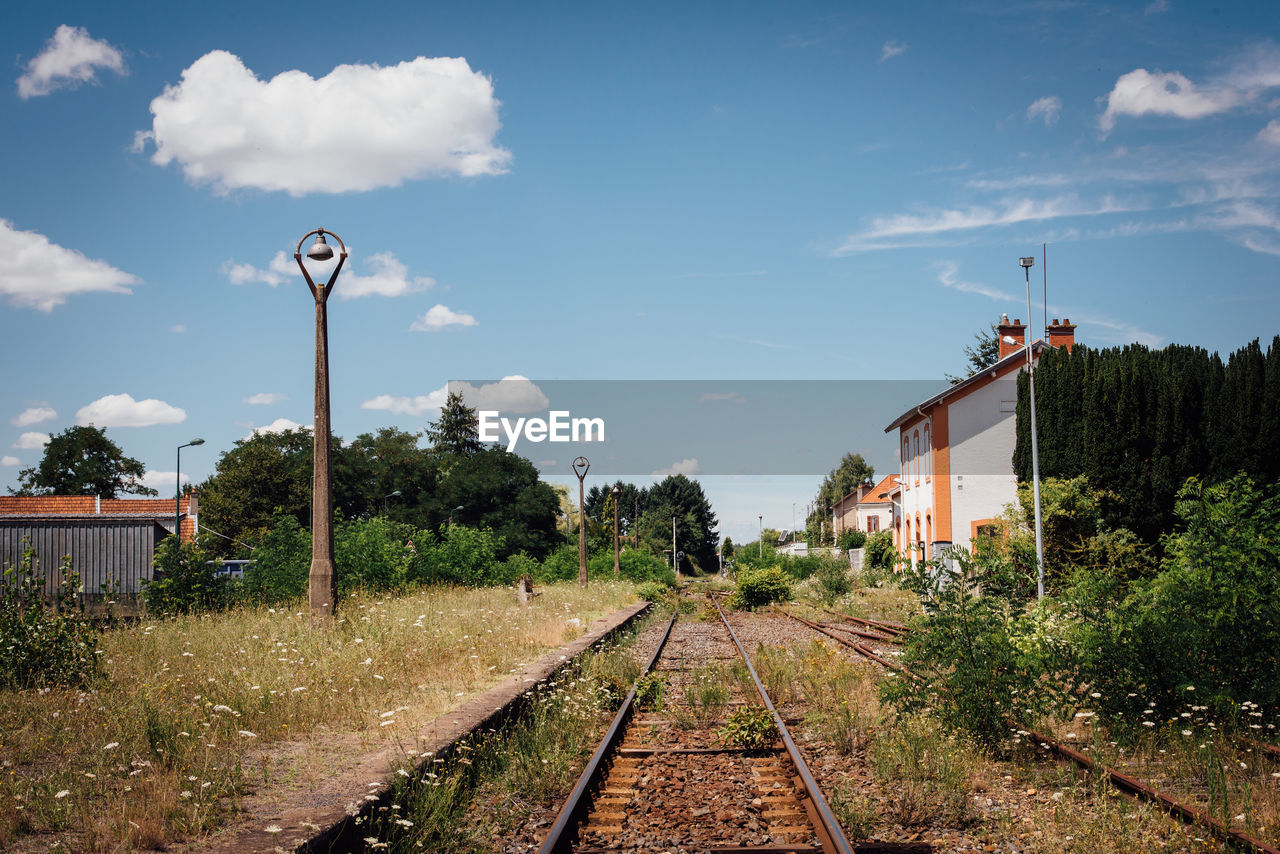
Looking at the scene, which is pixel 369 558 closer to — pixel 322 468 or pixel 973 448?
pixel 322 468

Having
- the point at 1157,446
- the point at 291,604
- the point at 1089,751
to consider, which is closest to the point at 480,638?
the point at 291,604

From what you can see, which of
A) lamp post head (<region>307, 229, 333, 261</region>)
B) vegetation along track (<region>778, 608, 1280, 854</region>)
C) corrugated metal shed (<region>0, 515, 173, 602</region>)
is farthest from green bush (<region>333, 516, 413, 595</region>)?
vegetation along track (<region>778, 608, 1280, 854</region>)

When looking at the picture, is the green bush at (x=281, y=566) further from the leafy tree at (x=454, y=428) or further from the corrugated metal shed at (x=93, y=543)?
the leafy tree at (x=454, y=428)

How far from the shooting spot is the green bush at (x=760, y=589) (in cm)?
3159

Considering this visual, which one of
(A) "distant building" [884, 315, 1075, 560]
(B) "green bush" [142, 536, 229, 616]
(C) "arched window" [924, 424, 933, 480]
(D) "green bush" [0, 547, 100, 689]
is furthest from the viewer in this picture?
(C) "arched window" [924, 424, 933, 480]

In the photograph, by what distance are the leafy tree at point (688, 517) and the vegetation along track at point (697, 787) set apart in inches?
3672

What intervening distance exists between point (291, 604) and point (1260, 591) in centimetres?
1460

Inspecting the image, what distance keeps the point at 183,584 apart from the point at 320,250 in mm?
6759

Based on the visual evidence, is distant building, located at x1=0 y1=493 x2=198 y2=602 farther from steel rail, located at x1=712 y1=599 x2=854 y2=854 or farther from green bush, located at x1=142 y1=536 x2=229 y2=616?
steel rail, located at x1=712 y1=599 x2=854 y2=854

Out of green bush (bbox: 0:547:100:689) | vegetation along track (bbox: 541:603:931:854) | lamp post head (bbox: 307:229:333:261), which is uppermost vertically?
lamp post head (bbox: 307:229:333:261)

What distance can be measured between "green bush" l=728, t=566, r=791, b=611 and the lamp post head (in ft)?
75.4

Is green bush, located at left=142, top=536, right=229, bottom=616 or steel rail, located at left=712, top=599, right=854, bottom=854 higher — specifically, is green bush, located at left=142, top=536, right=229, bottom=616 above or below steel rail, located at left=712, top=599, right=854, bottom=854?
above

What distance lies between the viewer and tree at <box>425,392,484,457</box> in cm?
9094

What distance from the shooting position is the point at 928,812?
5547 millimetres
